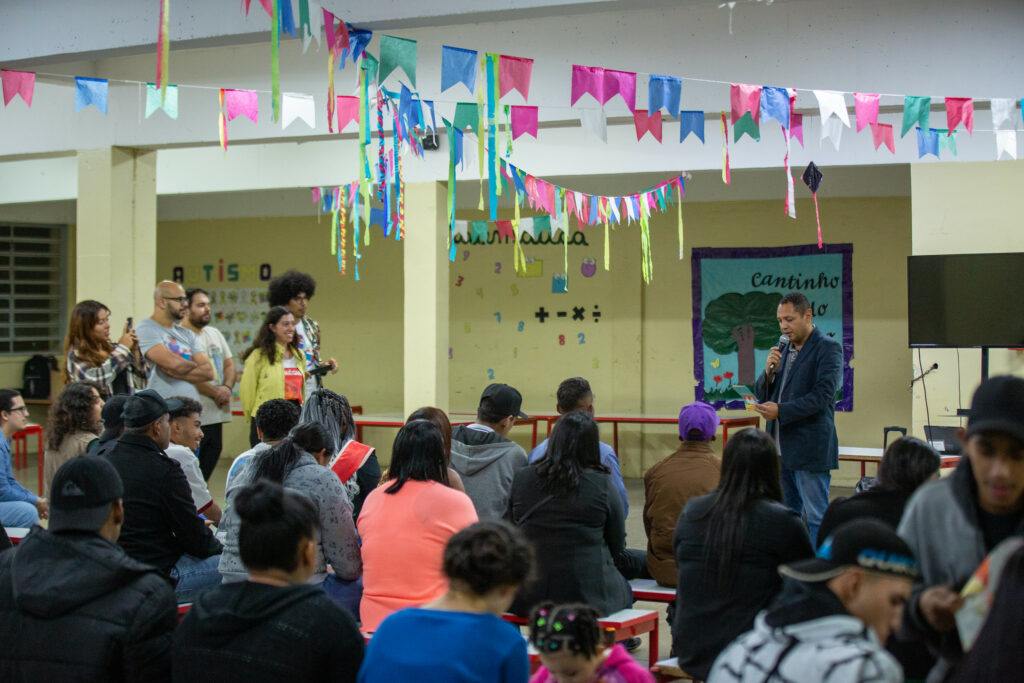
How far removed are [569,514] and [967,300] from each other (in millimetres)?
3897

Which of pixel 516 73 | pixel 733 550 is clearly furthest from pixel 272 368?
pixel 733 550

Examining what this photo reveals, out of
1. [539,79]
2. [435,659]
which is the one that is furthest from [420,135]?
[435,659]

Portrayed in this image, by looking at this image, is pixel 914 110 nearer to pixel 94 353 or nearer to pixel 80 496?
pixel 94 353

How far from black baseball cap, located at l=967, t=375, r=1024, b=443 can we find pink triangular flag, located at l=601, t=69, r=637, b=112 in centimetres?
337

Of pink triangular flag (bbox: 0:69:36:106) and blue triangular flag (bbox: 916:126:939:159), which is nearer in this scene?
pink triangular flag (bbox: 0:69:36:106)

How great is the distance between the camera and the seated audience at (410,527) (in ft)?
9.56

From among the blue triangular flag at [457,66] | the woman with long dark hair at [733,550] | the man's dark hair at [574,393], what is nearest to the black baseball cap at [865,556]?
the woman with long dark hair at [733,550]

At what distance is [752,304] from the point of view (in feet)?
28.5

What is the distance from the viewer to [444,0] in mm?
4539

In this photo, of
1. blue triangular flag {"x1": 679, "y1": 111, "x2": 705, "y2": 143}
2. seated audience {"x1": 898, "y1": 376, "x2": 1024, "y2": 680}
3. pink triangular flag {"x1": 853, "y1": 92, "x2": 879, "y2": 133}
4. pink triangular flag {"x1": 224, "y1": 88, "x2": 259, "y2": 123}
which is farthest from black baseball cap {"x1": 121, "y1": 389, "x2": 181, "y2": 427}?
pink triangular flag {"x1": 853, "y1": 92, "x2": 879, "y2": 133}

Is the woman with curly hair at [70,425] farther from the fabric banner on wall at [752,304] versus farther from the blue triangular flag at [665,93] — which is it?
the fabric banner on wall at [752,304]

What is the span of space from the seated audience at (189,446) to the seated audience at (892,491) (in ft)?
7.39

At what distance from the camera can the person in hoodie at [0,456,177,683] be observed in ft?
6.87

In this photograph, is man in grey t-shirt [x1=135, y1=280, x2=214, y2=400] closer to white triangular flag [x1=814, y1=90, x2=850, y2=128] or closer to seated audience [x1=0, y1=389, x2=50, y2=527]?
seated audience [x1=0, y1=389, x2=50, y2=527]
